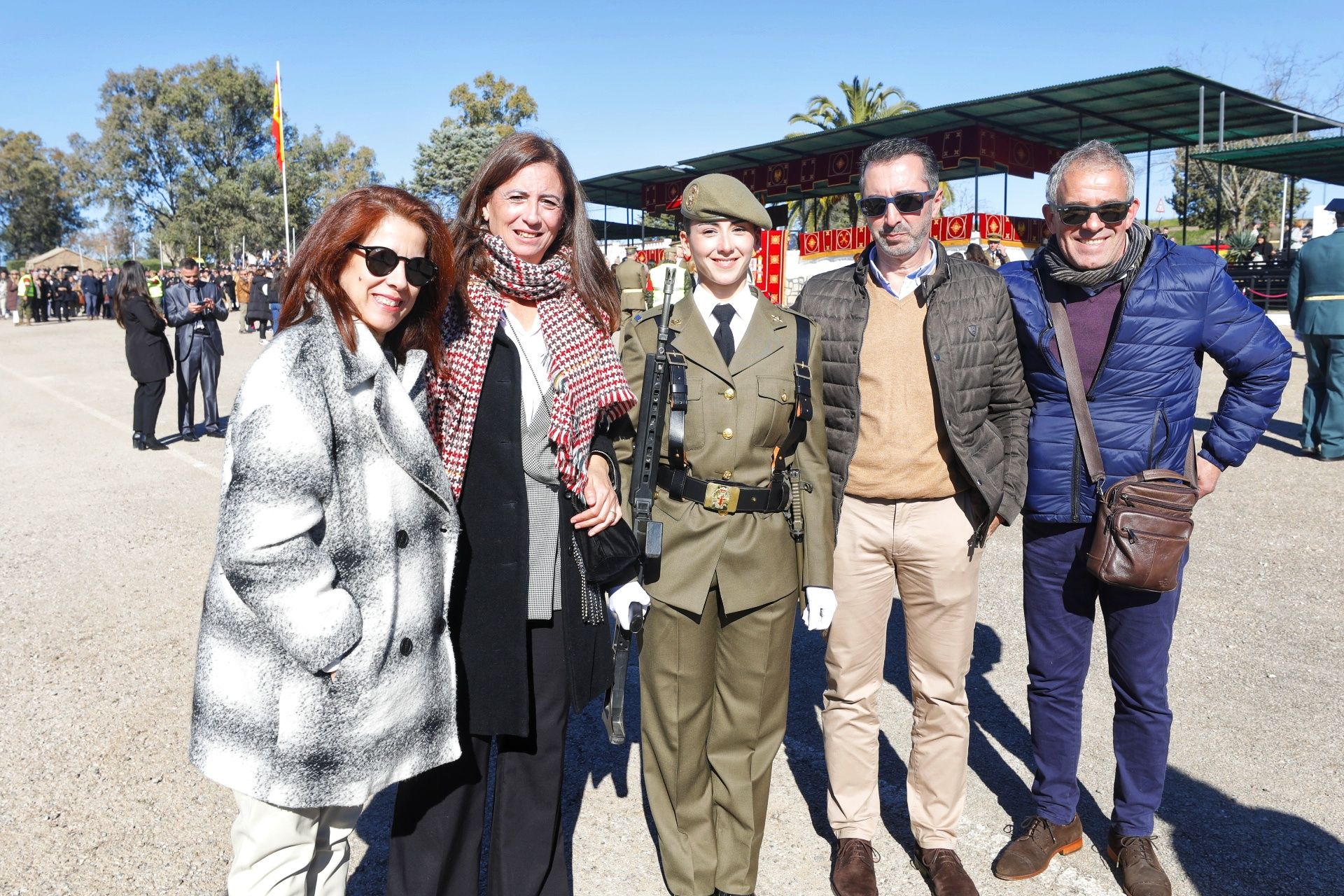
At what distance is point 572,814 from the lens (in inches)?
133

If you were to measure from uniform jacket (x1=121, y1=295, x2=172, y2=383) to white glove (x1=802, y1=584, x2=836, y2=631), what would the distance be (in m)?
9.63

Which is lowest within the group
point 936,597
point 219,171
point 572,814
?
point 572,814

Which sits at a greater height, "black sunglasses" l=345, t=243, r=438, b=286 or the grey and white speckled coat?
"black sunglasses" l=345, t=243, r=438, b=286

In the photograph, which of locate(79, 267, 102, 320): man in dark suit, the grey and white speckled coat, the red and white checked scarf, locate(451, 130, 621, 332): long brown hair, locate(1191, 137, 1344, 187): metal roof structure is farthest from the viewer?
locate(79, 267, 102, 320): man in dark suit

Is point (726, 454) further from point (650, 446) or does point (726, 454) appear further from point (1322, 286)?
point (1322, 286)

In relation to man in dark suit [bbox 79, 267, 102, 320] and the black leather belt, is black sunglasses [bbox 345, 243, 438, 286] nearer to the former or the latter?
the black leather belt

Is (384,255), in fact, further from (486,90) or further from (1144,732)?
→ (486,90)

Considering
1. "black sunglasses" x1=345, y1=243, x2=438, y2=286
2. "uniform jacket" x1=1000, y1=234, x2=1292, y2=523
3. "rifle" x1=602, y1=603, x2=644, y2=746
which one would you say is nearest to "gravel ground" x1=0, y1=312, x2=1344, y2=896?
"rifle" x1=602, y1=603, x2=644, y2=746

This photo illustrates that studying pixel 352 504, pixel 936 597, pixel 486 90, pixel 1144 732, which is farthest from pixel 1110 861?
pixel 486 90

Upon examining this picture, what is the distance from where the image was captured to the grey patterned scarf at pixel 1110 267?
286cm

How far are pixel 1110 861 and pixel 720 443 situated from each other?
187 cm

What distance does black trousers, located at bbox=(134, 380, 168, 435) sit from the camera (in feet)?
34.1

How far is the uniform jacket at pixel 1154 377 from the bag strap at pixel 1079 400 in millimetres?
22

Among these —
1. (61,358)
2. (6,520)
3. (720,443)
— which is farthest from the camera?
(61,358)
